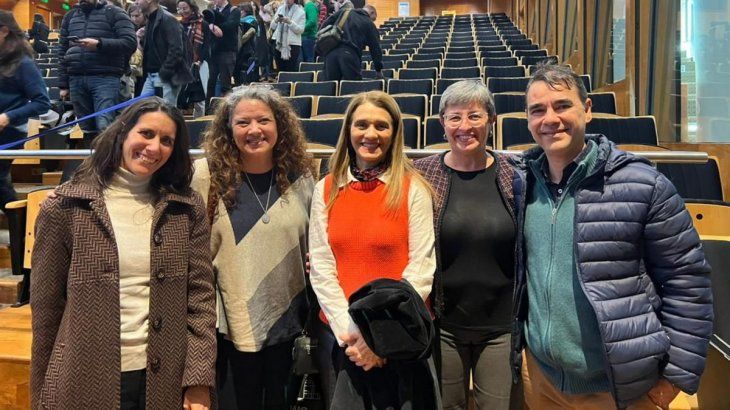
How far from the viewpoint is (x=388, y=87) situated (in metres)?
4.95

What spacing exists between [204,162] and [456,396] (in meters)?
0.85

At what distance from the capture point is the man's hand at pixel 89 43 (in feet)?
9.59

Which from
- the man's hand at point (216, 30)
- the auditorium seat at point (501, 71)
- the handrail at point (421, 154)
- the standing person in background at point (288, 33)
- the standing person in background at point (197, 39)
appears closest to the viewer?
the handrail at point (421, 154)

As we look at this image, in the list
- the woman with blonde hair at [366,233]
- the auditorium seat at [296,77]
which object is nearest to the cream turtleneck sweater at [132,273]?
the woman with blonde hair at [366,233]

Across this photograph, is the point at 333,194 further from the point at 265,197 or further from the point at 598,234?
the point at 598,234

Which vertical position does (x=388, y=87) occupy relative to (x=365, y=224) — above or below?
above

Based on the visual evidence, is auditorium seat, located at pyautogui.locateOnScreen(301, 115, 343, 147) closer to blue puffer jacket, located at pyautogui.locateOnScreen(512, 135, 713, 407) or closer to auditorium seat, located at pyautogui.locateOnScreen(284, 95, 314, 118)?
auditorium seat, located at pyautogui.locateOnScreen(284, 95, 314, 118)

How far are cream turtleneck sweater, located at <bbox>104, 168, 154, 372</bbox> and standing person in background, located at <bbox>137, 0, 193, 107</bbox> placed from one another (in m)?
2.59

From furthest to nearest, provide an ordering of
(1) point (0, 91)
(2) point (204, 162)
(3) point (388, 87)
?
(3) point (388, 87) → (1) point (0, 91) → (2) point (204, 162)

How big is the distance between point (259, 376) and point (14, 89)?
2.09 metres

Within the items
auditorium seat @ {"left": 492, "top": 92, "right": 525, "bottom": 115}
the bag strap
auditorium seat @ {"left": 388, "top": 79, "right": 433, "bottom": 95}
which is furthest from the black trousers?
auditorium seat @ {"left": 492, "top": 92, "right": 525, "bottom": 115}

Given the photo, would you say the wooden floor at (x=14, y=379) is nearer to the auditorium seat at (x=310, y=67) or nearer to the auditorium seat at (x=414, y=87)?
the auditorium seat at (x=414, y=87)

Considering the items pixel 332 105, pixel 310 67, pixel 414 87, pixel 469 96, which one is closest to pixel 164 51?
pixel 332 105

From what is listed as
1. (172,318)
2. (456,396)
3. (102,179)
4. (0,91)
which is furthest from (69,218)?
(0,91)
